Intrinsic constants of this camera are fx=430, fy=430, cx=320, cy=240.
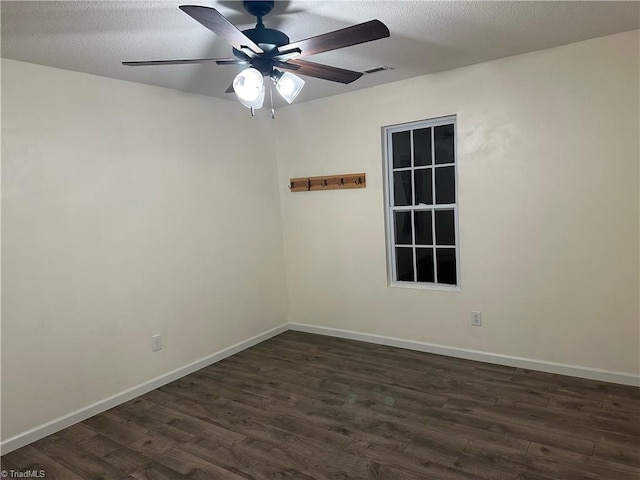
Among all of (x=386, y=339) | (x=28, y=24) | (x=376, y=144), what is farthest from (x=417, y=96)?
(x=28, y=24)

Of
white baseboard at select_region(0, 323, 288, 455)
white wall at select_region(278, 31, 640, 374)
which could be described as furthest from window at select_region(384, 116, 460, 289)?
white baseboard at select_region(0, 323, 288, 455)

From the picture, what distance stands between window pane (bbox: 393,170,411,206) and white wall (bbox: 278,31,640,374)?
0.16 meters

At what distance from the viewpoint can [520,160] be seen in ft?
11.0

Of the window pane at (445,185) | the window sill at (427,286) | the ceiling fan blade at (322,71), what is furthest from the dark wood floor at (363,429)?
the ceiling fan blade at (322,71)

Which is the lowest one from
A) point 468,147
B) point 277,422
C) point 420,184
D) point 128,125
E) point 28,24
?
point 277,422

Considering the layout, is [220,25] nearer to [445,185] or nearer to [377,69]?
[377,69]

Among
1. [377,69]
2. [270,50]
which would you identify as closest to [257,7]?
[270,50]

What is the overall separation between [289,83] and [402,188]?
1976 mm

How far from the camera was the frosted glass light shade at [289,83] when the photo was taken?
2379 mm

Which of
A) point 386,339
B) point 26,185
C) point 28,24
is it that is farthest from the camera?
point 386,339

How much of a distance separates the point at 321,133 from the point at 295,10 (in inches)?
83.2

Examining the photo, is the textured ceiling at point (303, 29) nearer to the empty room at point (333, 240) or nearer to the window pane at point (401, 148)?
the empty room at point (333, 240)

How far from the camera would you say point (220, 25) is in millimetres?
1817

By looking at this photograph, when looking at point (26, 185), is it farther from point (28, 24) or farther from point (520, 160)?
point (520, 160)
